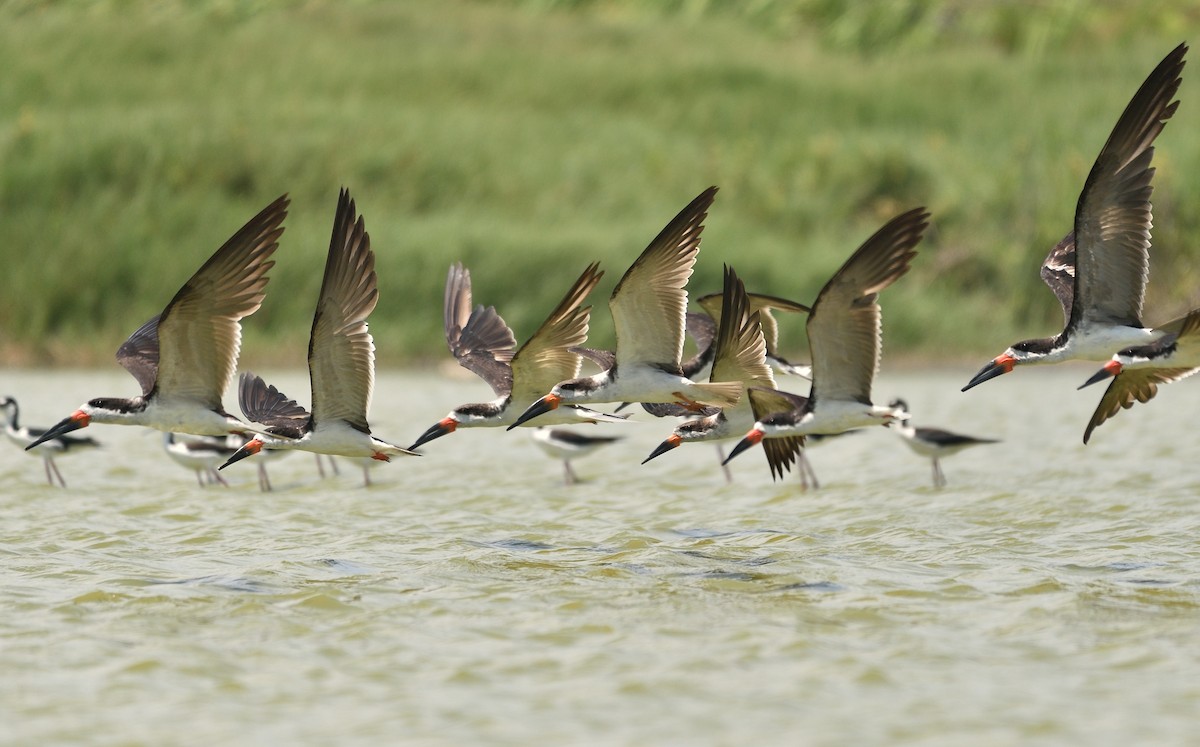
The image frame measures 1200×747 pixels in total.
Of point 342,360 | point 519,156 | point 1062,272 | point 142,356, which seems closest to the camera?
point 342,360

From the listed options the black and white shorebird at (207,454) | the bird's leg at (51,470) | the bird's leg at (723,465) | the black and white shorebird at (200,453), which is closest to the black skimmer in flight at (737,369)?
the bird's leg at (723,465)

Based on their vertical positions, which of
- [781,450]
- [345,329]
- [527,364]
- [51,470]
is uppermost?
[345,329]

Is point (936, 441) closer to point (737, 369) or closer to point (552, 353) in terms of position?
point (737, 369)

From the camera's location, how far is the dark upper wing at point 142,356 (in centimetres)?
1079

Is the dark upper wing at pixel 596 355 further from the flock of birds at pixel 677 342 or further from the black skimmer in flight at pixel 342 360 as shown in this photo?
A: the black skimmer in flight at pixel 342 360

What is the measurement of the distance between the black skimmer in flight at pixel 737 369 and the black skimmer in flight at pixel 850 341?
0.81 feet

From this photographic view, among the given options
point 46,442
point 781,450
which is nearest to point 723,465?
point 781,450

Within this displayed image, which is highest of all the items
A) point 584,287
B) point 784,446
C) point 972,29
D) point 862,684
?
point 972,29

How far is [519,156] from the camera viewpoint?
2381 cm

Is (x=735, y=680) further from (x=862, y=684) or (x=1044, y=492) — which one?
(x=1044, y=492)

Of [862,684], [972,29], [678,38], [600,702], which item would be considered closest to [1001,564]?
[862,684]

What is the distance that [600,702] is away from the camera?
7.04 meters

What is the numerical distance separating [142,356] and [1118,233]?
599cm

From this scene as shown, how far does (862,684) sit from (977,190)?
16.4 metres
